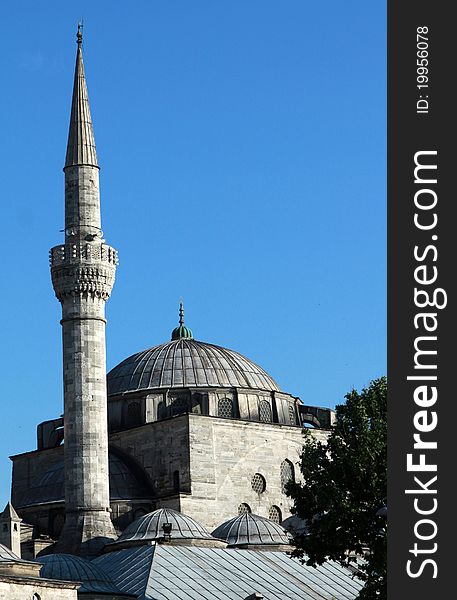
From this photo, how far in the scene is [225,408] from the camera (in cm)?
4828

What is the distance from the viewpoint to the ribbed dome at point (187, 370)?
161 feet

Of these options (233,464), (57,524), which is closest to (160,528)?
(57,524)

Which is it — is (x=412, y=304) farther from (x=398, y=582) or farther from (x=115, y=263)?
(x=115, y=263)

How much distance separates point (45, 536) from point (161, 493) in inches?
154

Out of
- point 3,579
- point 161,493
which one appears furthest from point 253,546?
point 3,579

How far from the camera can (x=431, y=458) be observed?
14000 millimetres

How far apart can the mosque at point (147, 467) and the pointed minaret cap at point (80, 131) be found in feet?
0.13

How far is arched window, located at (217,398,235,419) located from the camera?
48156 millimetres

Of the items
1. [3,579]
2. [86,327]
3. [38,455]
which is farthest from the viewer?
[38,455]

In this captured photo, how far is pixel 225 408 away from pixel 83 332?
26.1ft

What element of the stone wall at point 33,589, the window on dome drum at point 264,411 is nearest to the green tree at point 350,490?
the stone wall at point 33,589

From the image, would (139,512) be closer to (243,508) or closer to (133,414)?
(243,508)

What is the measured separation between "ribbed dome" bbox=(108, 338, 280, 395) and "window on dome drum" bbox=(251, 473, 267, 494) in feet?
10.8

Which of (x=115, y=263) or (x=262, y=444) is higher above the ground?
(x=115, y=263)
